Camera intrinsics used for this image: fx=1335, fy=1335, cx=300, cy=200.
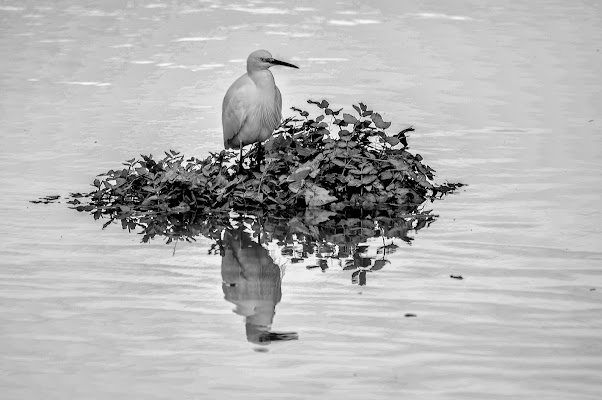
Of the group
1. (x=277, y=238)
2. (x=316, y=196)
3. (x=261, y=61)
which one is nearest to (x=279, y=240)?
(x=277, y=238)

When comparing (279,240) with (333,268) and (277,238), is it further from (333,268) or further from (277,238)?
(333,268)

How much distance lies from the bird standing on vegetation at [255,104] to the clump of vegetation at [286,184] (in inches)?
9.3

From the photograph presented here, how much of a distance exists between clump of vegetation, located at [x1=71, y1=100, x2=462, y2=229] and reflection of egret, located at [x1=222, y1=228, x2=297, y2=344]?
0.66 m

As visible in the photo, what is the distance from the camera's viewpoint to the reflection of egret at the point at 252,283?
27.8ft

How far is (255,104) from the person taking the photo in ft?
39.3

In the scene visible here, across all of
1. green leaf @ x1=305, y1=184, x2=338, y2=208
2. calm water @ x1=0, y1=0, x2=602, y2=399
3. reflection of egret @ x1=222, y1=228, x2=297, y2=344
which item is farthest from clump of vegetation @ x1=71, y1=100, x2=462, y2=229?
reflection of egret @ x1=222, y1=228, x2=297, y2=344

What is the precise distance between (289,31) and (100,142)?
6.45 meters

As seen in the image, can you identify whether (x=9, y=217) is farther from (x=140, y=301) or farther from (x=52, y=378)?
(x=52, y=378)

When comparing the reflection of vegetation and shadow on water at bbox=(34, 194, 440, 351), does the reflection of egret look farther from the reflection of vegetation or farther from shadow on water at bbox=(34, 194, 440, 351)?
the reflection of vegetation

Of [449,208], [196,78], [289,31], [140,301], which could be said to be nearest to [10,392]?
[140,301]

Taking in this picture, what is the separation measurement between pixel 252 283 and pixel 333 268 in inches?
27.2

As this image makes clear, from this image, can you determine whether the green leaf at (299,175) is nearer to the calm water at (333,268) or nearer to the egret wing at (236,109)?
the egret wing at (236,109)

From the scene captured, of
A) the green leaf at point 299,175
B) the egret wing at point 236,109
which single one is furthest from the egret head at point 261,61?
the green leaf at point 299,175

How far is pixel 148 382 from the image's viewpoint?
7543mm
